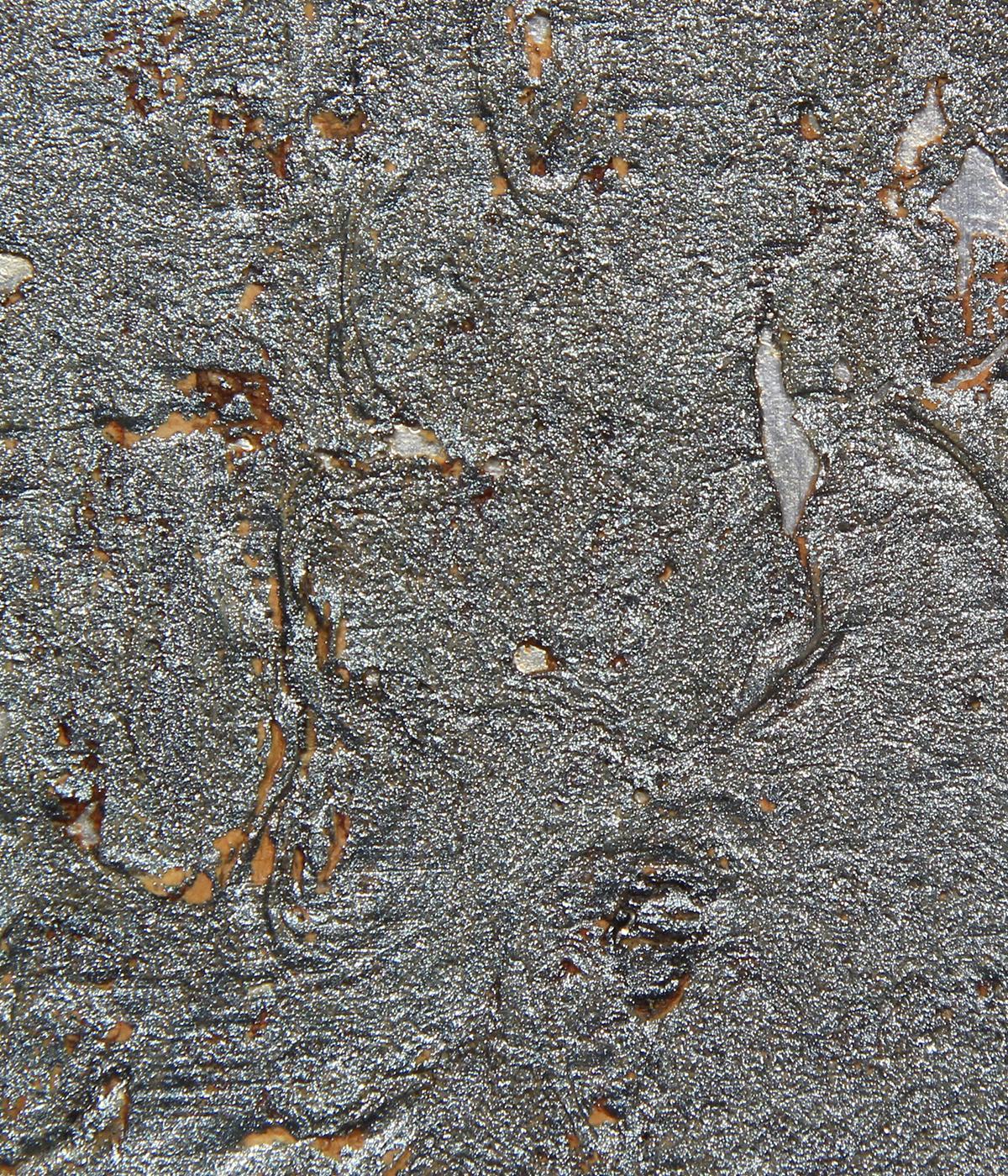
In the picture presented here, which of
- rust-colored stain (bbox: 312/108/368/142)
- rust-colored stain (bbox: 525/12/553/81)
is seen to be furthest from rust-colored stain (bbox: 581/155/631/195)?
rust-colored stain (bbox: 312/108/368/142)

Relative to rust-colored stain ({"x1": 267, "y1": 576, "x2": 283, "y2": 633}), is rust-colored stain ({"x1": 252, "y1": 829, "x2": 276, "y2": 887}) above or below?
below

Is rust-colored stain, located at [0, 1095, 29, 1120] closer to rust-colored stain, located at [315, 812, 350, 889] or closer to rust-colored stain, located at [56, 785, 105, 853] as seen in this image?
rust-colored stain, located at [56, 785, 105, 853]

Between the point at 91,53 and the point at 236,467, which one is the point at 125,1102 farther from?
the point at 91,53

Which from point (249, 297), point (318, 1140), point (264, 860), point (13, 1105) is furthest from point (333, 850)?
point (249, 297)

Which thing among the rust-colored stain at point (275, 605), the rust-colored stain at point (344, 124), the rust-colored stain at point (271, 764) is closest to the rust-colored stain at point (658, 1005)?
the rust-colored stain at point (271, 764)

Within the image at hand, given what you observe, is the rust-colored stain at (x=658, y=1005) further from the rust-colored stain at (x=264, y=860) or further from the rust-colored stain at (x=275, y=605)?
the rust-colored stain at (x=275, y=605)

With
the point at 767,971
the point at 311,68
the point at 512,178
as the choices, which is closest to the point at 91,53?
the point at 311,68

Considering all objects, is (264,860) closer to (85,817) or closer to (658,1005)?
(85,817)
